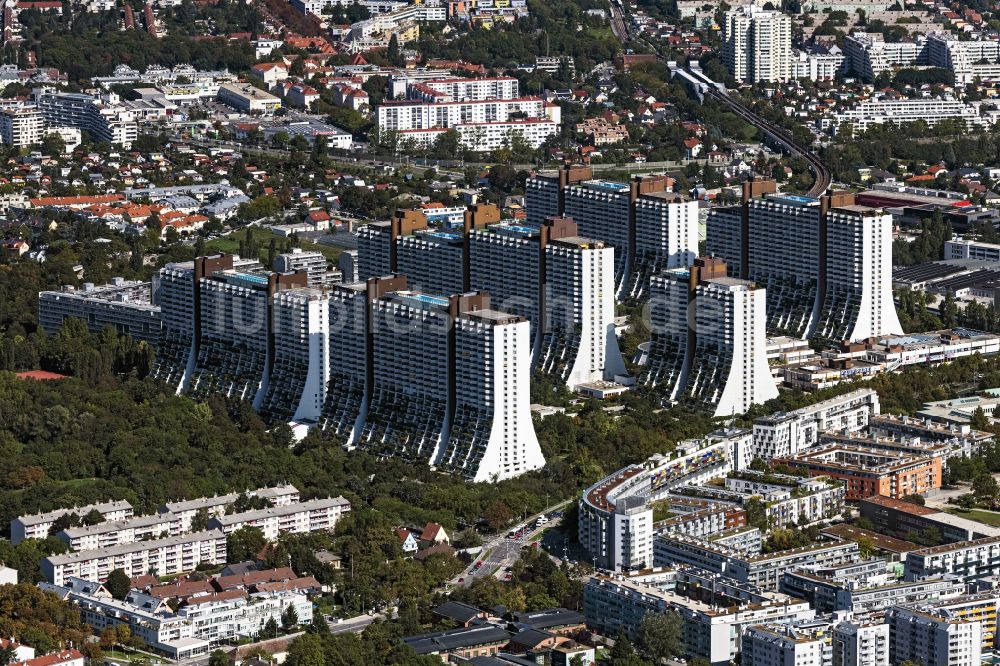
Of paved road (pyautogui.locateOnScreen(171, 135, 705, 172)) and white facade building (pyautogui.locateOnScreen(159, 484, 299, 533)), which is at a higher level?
white facade building (pyautogui.locateOnScreen(159, 484, 299, 533))

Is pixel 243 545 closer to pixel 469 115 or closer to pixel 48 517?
pixel 48 517

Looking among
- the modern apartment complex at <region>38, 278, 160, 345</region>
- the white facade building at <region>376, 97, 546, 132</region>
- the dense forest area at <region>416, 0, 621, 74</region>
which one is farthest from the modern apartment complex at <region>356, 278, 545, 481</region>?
the dense forest area at <region>416, 0, 621, 74</region>

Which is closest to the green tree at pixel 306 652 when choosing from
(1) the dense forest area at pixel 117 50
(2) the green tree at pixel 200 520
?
(2) the green tree at pixel 200 520

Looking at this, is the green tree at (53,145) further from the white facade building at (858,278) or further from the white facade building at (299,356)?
the white facade building at (858,278)

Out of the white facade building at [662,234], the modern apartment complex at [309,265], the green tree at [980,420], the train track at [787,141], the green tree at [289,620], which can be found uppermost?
the white facade building at [662,234]

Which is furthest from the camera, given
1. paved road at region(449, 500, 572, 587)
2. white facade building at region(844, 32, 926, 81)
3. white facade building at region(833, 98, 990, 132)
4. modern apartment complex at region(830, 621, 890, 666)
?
white facade building at region(844, 32, 926, 81)

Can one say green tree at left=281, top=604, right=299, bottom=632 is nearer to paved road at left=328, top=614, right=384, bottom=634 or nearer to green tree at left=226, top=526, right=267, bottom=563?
paved road at left=328, top=614, right=384, bottom=634
